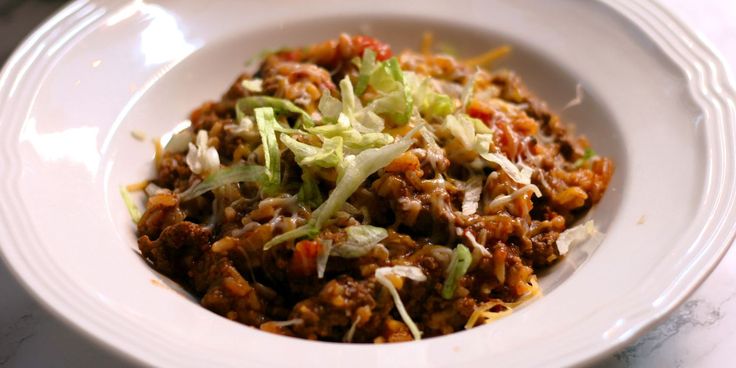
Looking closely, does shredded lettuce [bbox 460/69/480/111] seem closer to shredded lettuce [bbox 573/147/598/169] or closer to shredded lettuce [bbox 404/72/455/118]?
shredded lettuce [bbox 404/72/455/118]

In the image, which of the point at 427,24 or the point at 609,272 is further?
the point at 427,24

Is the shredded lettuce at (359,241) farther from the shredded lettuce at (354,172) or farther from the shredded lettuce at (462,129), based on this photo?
the shredded lettuce at (462,129)

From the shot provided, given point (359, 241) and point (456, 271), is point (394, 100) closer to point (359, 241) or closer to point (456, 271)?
point (359, 241)

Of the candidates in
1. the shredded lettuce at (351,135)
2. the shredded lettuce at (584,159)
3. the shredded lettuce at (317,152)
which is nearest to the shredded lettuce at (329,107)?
the shredded lettuce at (351,135)

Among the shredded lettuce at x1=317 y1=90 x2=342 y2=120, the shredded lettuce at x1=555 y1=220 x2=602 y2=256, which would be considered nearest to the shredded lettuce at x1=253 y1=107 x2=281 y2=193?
the shredded lettuce at x1=317 y1=90 x2=342 y2=120

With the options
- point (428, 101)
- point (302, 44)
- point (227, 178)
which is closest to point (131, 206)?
point (227, 178)

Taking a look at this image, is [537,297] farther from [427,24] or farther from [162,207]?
[427,24]

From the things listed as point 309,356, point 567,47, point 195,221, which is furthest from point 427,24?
point 309,356
